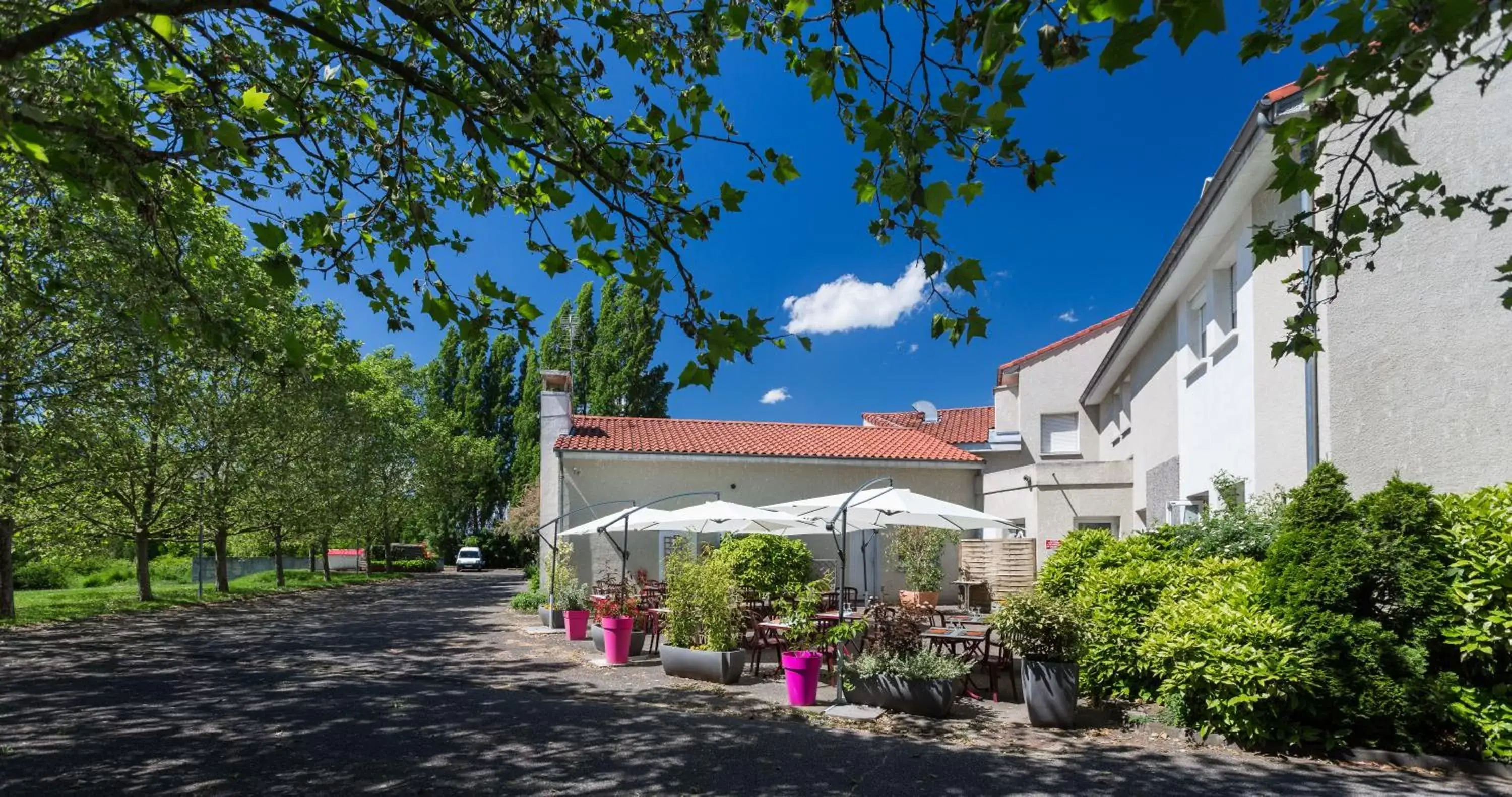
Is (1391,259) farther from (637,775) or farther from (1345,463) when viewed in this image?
(637,775)

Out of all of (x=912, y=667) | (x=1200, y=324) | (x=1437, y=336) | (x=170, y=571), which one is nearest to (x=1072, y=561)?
(x=912, y=667)

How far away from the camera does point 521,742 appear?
7.64 metres

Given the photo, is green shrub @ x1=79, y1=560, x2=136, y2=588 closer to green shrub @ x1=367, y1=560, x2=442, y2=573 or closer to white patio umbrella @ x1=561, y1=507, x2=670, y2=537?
green shrub @ x1=367, y1=560, x2=442, y2=573

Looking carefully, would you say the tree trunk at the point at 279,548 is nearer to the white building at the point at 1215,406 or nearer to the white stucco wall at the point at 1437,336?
the white building at the point at 1215,406

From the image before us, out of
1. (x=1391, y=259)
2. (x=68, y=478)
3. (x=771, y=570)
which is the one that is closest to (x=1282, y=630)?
(x=1391, y=259)

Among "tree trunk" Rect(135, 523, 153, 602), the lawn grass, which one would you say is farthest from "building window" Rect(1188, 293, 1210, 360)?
"tree trunk" Rect(135, 523, 153, 602)

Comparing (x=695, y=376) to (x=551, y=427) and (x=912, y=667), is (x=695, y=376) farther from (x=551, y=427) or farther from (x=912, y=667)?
(x=551, y=427)

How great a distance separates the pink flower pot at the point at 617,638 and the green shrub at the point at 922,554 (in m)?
8.79

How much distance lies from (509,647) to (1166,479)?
11528 mm

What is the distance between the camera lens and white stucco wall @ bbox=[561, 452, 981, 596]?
816 inches

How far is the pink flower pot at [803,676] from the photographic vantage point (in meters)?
9.60

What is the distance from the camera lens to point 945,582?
2128 centimetres

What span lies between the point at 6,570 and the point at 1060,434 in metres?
23.9

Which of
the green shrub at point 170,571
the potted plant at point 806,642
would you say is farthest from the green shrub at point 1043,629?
the green shrub at point 170,571
